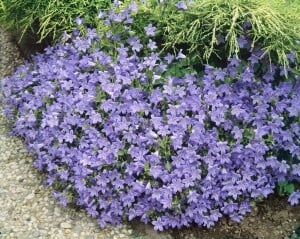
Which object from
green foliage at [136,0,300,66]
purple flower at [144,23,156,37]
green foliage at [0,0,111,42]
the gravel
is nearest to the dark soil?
the gravel

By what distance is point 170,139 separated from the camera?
9.69ft

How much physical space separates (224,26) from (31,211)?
1627 millimetres

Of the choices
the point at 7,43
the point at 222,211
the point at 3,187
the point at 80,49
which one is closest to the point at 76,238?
the point at 3,187

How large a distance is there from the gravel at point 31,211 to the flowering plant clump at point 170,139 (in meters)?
0.10

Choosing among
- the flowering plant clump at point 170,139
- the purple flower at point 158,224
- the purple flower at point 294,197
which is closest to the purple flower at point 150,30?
the flowering plant clump at point 170,139

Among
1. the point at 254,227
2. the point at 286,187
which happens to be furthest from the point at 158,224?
the point at 286,187

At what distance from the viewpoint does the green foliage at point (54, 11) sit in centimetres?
359

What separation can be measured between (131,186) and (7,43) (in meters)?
2.43

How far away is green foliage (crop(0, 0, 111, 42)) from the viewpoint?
3.59m

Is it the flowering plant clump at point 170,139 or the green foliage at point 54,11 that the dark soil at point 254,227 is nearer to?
the flowering plant clump at point 170,139

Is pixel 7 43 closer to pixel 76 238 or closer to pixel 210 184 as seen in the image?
pixel 76 238

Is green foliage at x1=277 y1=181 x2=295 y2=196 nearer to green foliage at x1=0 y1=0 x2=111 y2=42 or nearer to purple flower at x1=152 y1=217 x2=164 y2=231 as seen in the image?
purple flower at x1=152 y1=217 x2=164 y2=231

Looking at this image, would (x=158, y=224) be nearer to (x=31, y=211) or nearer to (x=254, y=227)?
(x=254, y=227)

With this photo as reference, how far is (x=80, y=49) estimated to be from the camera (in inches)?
129
